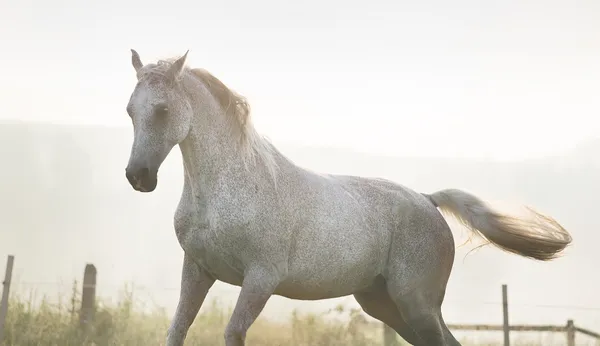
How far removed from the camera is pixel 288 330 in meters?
10.3

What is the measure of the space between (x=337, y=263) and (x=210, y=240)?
111cm

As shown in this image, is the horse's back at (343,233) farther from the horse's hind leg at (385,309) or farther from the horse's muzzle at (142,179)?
the horse's muzzle at (142,179)

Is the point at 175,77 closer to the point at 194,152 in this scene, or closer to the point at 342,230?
the point at 194,152

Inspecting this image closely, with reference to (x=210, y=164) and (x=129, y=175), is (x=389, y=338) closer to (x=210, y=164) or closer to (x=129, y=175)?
(x=210, y=164)

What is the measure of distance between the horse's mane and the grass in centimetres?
460

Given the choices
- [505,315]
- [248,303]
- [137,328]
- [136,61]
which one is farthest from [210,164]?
[505,315]

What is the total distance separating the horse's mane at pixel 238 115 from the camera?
5.15 metres

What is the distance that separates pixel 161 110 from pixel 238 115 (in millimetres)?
753

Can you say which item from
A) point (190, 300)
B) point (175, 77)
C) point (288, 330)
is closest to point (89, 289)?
point (288, 330)

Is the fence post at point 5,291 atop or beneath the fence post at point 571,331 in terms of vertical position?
atop

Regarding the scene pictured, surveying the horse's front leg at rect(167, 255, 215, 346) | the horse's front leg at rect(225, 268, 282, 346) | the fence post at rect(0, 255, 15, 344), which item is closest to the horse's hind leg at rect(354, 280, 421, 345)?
the horse's front leg at rect(225, 268, 282, 346)

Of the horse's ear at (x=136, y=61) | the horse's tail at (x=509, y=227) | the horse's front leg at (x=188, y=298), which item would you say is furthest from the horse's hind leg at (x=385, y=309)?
the horse's ear at (x=136, y=61)

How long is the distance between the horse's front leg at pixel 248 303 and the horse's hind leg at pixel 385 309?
1597 millimetres

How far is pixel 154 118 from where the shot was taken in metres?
4.56
